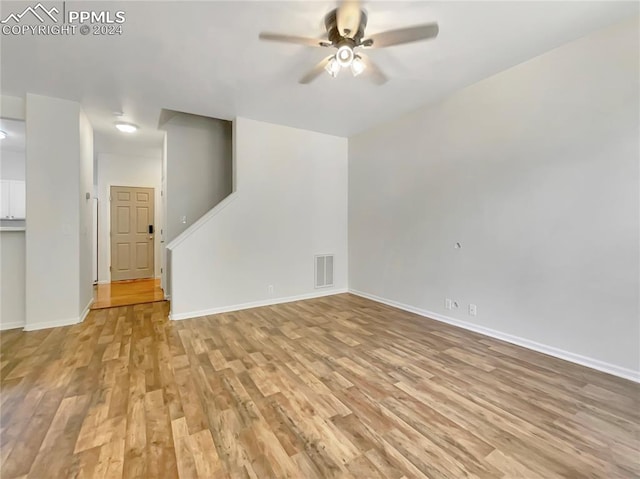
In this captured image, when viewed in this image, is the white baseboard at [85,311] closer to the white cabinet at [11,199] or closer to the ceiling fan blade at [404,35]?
the white cabinet at [11,199]

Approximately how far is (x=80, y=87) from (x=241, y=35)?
219 cm

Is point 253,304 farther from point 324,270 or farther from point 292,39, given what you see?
point 292,39

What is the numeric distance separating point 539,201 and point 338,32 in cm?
239

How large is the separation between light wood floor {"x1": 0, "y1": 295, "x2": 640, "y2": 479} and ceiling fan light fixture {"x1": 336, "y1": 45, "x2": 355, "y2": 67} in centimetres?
249

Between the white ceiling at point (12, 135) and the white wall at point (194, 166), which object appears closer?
the white ceiling at point (12, 135)

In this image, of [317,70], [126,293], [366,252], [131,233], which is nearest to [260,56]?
[317,70]

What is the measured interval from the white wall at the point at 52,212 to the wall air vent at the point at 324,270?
3.31m

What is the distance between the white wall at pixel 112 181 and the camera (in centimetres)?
597

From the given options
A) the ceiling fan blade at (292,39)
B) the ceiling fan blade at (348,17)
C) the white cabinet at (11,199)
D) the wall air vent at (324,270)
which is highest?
the ceiling fan blade at (348,17)

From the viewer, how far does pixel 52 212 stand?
338 centimetres

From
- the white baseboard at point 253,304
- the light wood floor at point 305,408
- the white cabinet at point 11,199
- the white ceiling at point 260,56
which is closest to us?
the light wood floor at point 305,408

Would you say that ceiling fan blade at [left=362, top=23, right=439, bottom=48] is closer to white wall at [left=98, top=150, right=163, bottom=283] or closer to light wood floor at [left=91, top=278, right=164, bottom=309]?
light wood floor at [left=91, top=278, right=164, bottom=309]

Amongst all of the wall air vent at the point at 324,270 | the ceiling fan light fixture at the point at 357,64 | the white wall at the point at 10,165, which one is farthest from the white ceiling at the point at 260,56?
the white wall at the point at 10,165

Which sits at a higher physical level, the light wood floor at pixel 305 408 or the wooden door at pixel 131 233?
the wooden door at pixel 131 233
